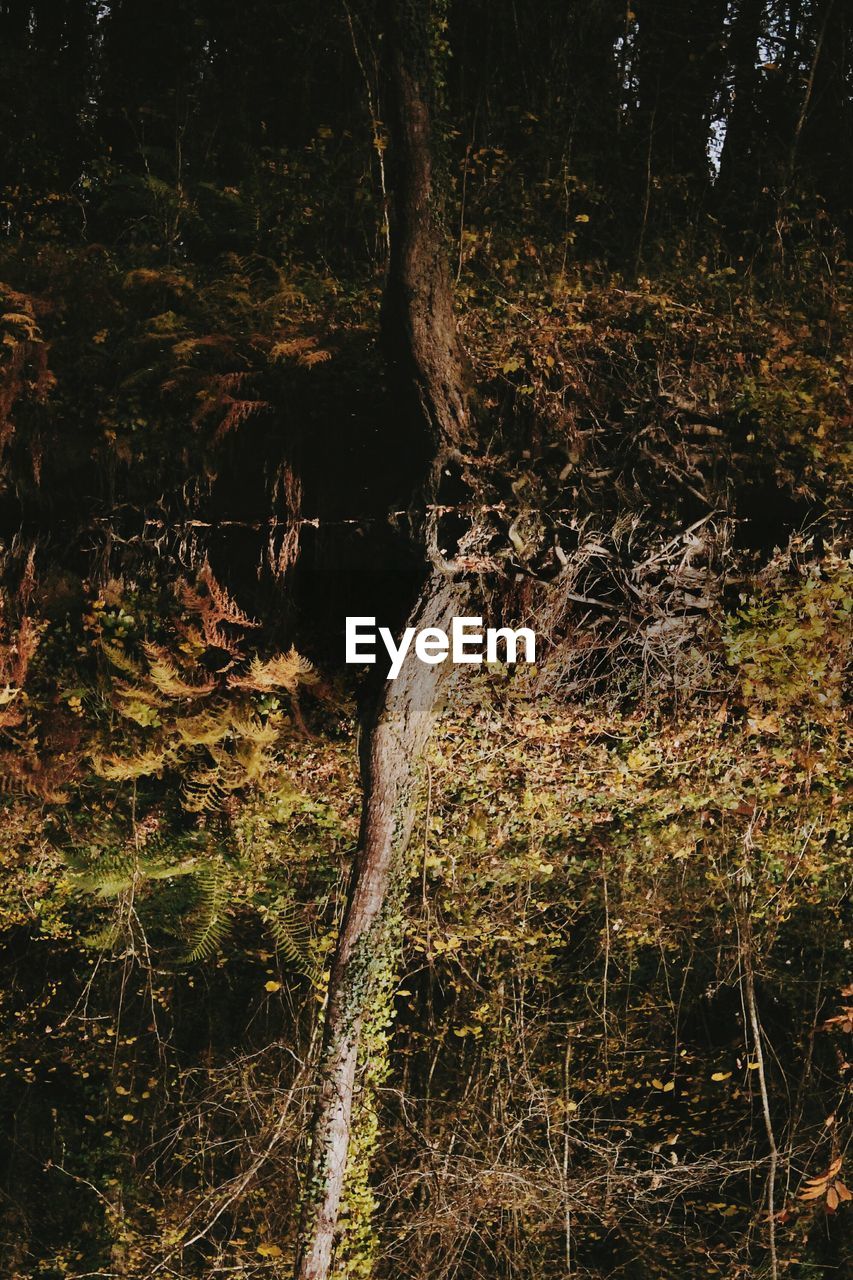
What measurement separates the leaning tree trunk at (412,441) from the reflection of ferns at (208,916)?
779mm

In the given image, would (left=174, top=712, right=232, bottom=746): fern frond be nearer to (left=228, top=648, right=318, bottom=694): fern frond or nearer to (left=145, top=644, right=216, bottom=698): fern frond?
(left=145, top=644, right=216, bottom=698): fern frond

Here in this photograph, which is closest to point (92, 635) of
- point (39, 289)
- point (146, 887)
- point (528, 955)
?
point (146, 887)

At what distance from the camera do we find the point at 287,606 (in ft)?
29.9

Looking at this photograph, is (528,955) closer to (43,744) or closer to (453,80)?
(43,744)

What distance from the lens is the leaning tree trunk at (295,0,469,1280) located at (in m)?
6.02

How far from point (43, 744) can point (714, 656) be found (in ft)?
16.5

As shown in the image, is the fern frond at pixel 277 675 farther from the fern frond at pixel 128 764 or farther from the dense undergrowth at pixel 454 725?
the fern frond at pixel 128 764

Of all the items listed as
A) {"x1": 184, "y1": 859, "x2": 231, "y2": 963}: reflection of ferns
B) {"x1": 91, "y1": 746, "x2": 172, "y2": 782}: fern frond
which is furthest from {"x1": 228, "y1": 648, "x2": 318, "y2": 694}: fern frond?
{"x1": 184, "y1": 859, "x2": 231, "y2": 963}: reflection of ferns

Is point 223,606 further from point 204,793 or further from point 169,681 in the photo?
point 204,793

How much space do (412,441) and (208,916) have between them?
430 centimetres

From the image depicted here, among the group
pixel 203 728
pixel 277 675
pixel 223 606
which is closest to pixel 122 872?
pixel 203 728

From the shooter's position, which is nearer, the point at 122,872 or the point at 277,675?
the point at 122,872

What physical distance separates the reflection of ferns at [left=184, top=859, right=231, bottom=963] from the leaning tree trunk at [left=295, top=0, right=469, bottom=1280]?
78 centimetres

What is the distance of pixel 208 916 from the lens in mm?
6578
